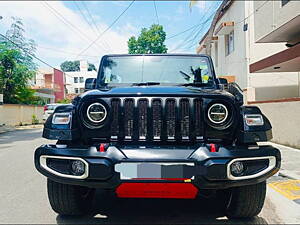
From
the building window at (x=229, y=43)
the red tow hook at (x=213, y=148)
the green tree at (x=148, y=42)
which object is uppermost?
the green tree at (x=148, y=42)

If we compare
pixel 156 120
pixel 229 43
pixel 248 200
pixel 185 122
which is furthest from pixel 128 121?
pixel 229 43

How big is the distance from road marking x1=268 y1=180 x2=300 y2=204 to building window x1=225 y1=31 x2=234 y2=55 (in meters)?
13.3

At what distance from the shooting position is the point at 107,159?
242 centimetres

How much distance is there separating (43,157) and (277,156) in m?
2.13

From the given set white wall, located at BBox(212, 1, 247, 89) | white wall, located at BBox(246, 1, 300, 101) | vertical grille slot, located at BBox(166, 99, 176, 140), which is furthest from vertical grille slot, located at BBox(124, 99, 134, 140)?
white wall, located at BBox(212, 1, 247, 89)

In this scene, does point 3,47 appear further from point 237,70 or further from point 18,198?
point 18,198

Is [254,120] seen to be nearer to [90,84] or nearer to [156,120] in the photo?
[156,120]

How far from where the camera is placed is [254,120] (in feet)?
8.93

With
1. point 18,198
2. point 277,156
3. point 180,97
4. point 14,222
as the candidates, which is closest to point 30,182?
point 18,198

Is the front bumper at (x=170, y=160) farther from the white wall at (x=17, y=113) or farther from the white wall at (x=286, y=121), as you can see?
the white wall at (x=17, y=113)

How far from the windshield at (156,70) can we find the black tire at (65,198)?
158 centimetres

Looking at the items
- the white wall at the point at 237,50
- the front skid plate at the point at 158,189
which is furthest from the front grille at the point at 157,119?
the white wall at the point at 237,50

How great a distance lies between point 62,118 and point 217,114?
58.2 inches

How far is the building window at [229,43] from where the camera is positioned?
55.6ft
